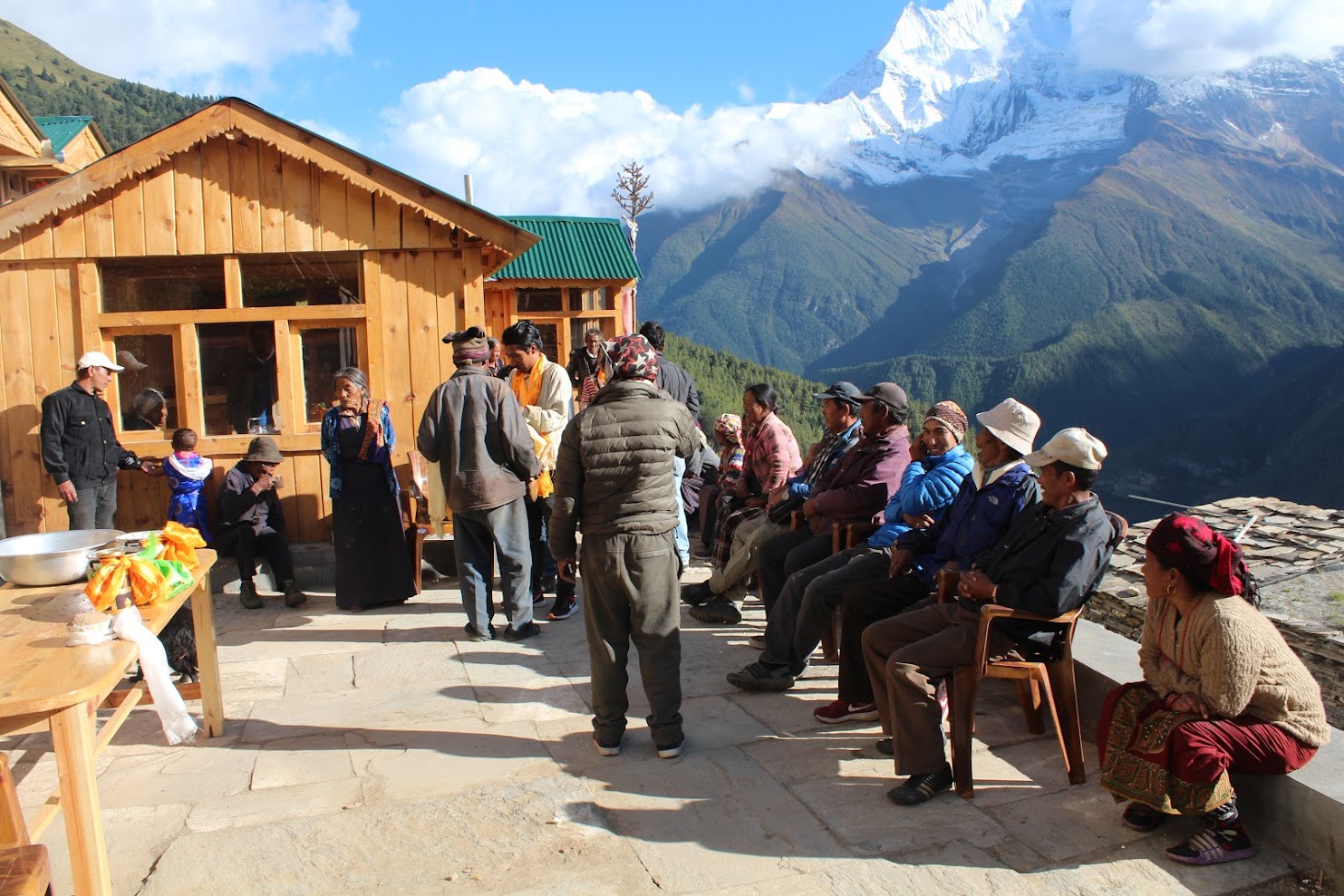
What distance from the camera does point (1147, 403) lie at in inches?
4063

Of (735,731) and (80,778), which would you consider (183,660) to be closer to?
(80,778)

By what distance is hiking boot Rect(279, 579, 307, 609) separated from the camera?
712 cm

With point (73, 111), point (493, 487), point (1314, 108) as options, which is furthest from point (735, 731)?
point (1314, 108)

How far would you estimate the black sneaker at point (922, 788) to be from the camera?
382 centimetres

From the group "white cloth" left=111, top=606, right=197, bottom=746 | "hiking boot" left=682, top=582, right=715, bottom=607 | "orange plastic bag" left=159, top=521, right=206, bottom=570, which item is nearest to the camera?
"white cloth" left=111, top=606, right=197, bottom=746

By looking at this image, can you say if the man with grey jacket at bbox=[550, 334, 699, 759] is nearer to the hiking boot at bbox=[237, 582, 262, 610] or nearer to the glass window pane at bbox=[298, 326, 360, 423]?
the hiking boot at bbox=[237, 582, 262, 610]

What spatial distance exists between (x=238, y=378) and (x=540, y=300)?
1333cm

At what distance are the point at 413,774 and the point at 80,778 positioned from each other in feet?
4.98

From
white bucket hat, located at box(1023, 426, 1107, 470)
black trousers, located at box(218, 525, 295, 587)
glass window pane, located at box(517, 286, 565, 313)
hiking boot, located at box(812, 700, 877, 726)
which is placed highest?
glass window pane, located at box(517, 286, 565, 313)

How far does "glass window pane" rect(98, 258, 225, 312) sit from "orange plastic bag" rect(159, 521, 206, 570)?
4.04m

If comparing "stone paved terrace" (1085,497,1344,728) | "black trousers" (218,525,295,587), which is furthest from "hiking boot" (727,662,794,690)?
"stone paved terrace" (1085,497,1344,728)

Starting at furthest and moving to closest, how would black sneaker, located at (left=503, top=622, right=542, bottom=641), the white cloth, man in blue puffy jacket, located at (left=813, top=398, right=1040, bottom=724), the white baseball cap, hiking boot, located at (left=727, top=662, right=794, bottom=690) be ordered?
the white baseball cap
black sneaker, located at (left=503, top=622, right=542, bottom=641)
hiking boot, located at (left=727, top=662, right=794, bottom=690)
man in blue puffy jacket, located at (left=813, top=398, right=1040, bottom=724)
the white cloth

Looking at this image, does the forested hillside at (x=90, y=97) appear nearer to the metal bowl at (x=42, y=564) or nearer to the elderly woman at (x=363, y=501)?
the elderly woman at (x=363, y=501)

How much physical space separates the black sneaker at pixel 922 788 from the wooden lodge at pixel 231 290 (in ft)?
17.2
